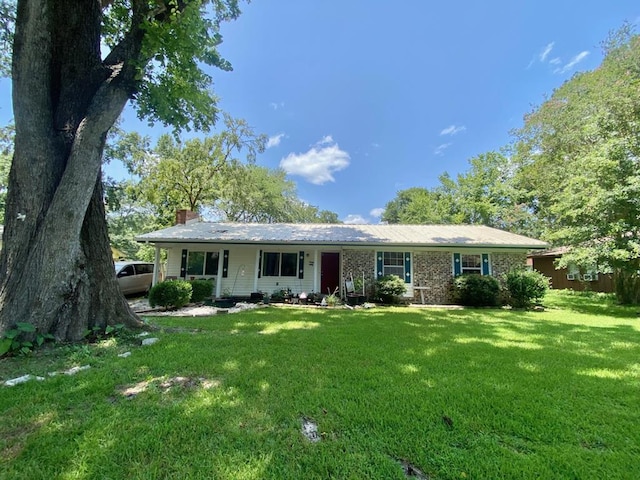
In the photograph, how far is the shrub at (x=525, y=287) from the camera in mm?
10828

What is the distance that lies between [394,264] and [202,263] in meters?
8.38

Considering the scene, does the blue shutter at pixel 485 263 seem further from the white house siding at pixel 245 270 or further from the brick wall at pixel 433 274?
the white house siding at pixel 245 270

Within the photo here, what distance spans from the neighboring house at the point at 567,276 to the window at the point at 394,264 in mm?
10631

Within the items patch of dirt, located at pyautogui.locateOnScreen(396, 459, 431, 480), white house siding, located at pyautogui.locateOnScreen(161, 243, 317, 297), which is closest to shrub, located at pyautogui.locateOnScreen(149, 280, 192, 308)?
white house siding, located at pyautogui.locateOnScreen(161, 243, 317, 297)

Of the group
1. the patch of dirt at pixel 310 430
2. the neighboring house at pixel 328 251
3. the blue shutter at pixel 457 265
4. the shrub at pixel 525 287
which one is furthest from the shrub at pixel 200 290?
the shrub at pixel 525 287

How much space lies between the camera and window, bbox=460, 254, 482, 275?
12.2 m

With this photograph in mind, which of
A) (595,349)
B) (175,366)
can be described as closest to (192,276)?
(175,366)

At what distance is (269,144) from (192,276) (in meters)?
12.8

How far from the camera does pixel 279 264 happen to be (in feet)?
41.1

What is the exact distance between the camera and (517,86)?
14.9 m

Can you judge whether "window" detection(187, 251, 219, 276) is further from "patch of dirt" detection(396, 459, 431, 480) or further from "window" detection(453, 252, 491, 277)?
"patch of dirt" detection(396, 459, 431, 480)

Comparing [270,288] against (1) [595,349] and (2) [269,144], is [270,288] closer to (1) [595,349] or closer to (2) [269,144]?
(1) [595,349]

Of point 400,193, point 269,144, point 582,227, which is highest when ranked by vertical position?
point 400,193

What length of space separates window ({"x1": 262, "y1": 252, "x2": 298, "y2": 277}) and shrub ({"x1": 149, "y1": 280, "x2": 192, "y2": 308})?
3.77 meters
